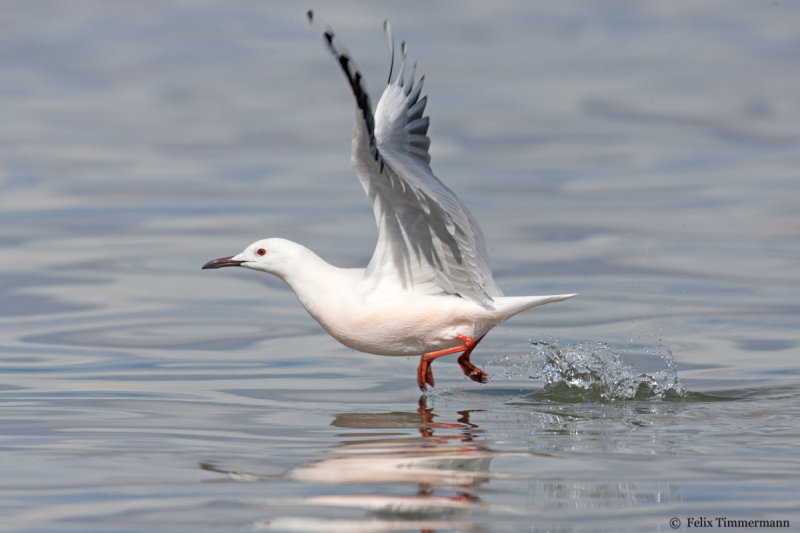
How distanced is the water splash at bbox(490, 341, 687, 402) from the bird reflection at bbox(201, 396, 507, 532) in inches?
47.3

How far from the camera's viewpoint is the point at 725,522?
7.10m

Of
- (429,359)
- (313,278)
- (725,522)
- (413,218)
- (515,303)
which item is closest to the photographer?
(725,522)

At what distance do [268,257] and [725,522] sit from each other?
16.2ft

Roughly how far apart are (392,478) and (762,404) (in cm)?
351

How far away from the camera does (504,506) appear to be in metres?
7.33

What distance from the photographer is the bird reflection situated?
23.4 ft

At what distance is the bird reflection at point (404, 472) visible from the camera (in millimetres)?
7141

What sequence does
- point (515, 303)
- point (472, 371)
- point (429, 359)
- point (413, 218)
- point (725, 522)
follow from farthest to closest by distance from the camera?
point (472, 371)
point (429, 359)
point (515, 303)
point (413, 218)
point (725, 522)

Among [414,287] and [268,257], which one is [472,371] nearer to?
[414,287]

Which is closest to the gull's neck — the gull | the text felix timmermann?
the gull

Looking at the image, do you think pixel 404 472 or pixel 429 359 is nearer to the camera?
pixel 404 472

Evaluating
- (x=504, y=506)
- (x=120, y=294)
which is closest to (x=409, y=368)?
(x=120, y=294)

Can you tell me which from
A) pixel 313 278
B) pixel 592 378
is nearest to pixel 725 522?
pixel 592 378

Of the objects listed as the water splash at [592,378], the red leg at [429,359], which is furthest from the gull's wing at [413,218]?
the water splash at [592,378]
